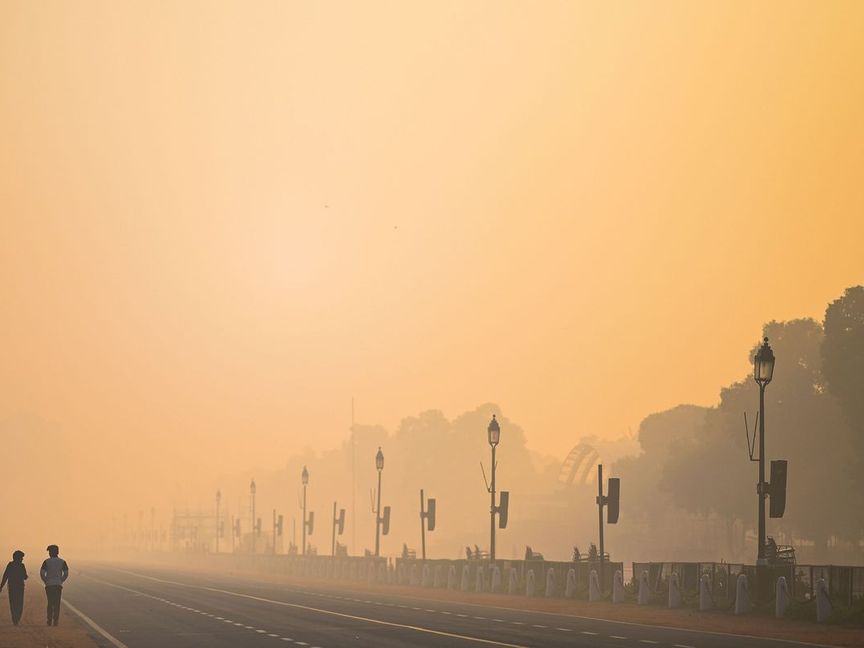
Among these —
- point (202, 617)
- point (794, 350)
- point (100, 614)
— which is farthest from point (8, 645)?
point (794, 350)

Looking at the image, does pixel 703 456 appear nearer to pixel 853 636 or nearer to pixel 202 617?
pixel 202 617

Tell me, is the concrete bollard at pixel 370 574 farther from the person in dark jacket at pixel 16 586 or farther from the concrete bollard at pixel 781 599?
the concrete bollard at pixel 781 599

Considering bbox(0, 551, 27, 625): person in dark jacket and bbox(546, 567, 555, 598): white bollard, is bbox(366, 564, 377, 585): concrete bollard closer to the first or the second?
bbox(546, 567, 555, 598): white bollard

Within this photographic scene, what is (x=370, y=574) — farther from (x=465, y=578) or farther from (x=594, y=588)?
(x=594, y=588)

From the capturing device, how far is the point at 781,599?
39.3 metres

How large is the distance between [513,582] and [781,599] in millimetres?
24282

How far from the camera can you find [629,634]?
33.6 meters

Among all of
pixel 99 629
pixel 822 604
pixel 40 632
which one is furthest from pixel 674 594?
pixel 40 632

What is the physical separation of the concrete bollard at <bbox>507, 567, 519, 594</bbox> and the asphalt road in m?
5.08

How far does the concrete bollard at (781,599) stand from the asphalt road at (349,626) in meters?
Result: 4.42

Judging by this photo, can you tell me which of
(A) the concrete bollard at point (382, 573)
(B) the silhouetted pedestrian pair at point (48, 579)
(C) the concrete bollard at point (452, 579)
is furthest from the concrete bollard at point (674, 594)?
(A) the concrete bollard at point (382, 573)

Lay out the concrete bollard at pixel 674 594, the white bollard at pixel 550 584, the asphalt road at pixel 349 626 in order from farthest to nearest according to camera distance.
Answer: the white bollard at pixel 550 584, the concrete bollard at pixel 674 594, the asphalt road at pixel 349 626

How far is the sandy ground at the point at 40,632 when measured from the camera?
109ft

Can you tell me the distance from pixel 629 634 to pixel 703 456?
93.8 meters
